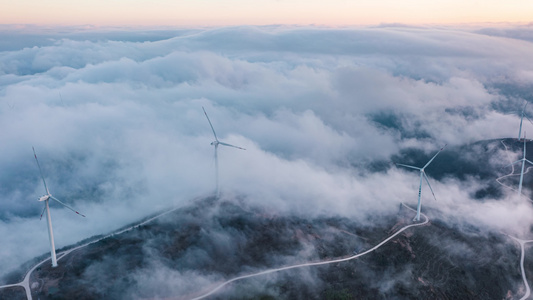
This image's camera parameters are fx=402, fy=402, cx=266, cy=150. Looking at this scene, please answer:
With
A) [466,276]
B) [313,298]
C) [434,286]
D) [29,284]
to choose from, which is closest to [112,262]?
[29,284]

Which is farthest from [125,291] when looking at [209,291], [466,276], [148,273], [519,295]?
[519,295]

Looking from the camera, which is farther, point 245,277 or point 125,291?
point 245,277

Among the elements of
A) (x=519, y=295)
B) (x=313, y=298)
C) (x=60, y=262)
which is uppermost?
(x=60, y=262)

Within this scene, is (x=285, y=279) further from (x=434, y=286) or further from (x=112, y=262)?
(x=112, y=262)

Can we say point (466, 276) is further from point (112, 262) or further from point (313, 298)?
point (112, 262)

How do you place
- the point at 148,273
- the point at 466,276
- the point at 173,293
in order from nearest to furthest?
the point at 173,293 < the point at 148,273 < the point at 466,276

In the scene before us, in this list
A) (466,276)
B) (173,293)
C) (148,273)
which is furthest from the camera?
(466,276)

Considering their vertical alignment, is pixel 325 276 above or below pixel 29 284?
below

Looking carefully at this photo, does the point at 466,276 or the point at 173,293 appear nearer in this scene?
the point at 173,293

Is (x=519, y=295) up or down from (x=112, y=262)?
down
